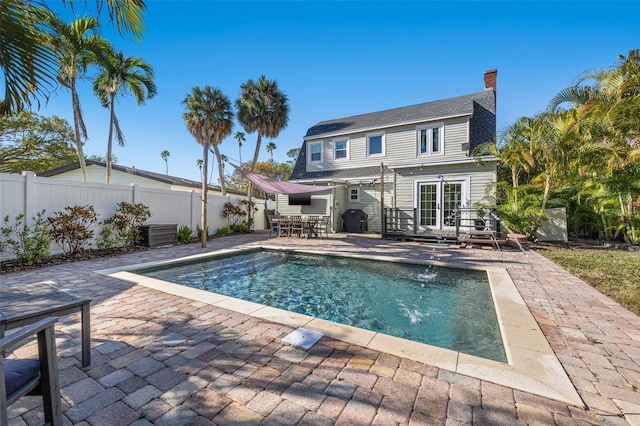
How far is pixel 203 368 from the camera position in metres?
2.00

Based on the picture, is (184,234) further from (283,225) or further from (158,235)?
(283,225)

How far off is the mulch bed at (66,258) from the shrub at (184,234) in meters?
1.51

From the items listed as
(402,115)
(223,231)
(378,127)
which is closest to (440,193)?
(378,127)

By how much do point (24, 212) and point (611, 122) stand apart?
1132 cm

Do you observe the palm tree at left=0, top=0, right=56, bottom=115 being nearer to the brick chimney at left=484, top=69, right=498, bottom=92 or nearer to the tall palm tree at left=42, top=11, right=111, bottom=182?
the tall palm tree at left=42, top=11, right=111, bottom=182

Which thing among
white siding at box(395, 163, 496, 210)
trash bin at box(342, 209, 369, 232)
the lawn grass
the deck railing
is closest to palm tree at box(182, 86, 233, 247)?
trash bin at box(342, 209, 369, 232)

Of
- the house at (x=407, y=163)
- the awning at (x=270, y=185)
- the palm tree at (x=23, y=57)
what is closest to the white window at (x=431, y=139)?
the house at (x=407, y=163)

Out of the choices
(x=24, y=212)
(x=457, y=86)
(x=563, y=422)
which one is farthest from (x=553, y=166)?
(x=24, y=212)

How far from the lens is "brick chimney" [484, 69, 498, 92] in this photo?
12.4m

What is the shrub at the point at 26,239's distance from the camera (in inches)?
213

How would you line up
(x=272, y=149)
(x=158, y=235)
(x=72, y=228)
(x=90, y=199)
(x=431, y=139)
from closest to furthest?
(x=72, y=228), (x=90, y=199), (x=158, y=235), (x=431, y=139), (x=272, y=149)

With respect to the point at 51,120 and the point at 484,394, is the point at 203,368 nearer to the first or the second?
the point at 484,394

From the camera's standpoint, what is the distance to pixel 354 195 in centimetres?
1258

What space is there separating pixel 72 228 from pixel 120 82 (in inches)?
275
